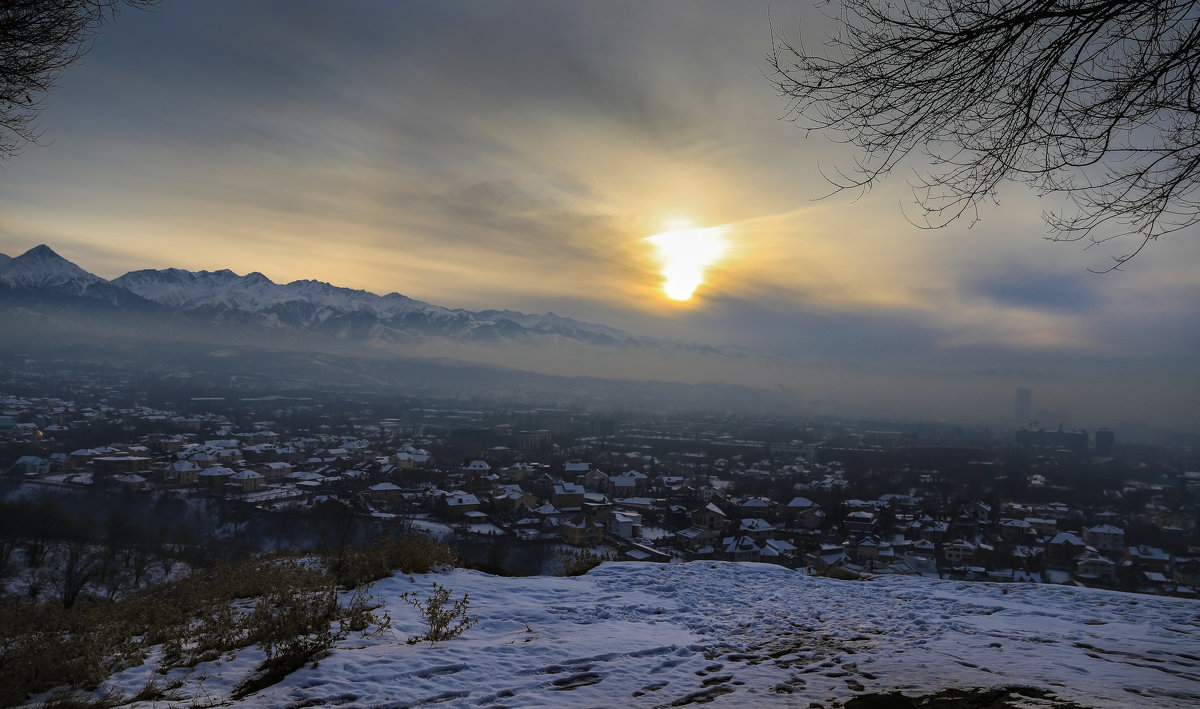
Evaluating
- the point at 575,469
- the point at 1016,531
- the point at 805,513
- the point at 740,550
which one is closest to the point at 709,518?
the point at 805,513

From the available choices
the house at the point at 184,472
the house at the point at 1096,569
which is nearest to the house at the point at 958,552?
the house at the point at 1096,569

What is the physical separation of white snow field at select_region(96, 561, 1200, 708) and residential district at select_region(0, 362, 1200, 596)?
263cm

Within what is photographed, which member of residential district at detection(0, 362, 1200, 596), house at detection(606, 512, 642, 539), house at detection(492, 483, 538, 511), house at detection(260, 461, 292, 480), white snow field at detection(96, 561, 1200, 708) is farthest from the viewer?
house at detection(260, 461, 292, 480)

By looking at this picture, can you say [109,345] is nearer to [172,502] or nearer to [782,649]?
[172,502]

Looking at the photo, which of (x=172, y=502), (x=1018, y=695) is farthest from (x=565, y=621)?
(x=172, y=502)

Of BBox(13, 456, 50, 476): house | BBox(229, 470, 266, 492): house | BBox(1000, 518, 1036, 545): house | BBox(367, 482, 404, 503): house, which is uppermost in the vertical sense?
BBox(1000, 518, 1036, 545): house

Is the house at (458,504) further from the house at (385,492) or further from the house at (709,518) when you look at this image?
the house at (709,518)

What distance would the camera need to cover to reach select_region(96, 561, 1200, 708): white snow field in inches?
130

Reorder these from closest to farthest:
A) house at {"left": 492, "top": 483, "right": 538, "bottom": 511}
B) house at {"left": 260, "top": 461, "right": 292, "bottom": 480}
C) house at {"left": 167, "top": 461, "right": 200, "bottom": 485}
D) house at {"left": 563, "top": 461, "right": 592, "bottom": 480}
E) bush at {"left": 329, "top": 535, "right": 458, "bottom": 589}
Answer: bush at {"left": 329, "top": 535, "right": 458, "bottom": 589} → house at {"left": 492, "top": 483, "right": 538, "bottom": 511} → house at {"left": 167, "top": 461, "right": 200, "bottom": 485} → house at {"left": 260, "top": 461, "right": 292, "bottom": 480} → house at {"left": 563, "top": 461, "right": 592, "bottom": 480}

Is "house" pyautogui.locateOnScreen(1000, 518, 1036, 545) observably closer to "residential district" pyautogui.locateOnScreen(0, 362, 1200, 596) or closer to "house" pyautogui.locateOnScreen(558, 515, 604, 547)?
"residential district" pyautogui.locateOnScreen(0, 362, 1200, 596)

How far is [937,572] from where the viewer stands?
13.8 m

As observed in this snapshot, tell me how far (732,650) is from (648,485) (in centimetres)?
2690

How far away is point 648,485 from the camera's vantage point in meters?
30.7

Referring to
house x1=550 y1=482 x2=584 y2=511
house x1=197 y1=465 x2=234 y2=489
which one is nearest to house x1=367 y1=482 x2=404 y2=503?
house x1=550 y1=482 x2=584 y2=511
